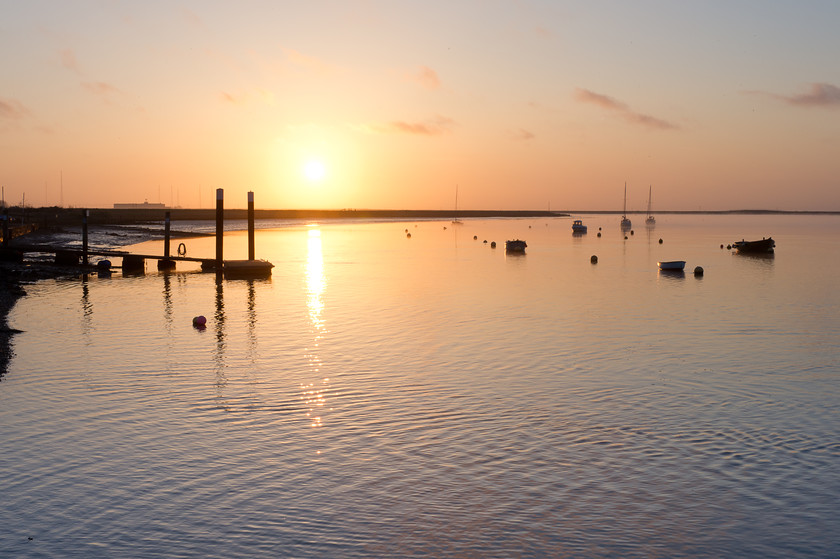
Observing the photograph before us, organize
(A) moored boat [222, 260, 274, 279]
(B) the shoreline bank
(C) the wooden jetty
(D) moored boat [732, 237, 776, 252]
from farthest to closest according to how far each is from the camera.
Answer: (D) moored boat [732, 237, 776, 252]
(C) the wooden jetty
(A) moored boat [222, 260, 274, 279]
(B) the shoreline bank

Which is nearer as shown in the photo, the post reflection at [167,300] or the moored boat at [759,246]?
the post reflection at [167,300]

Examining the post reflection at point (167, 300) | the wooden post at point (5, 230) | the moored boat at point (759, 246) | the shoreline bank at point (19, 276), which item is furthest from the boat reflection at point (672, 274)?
the wooden post at point (5, 230)

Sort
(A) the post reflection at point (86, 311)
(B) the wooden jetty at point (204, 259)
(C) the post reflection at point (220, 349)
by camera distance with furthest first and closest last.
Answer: (B) the wooden jetty at point (204, 259) < (A) the post reflection at point (86, 311) < (C) the post reflection at point (220, 349)

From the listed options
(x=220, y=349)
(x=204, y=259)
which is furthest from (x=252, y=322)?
(x=204, y=259)

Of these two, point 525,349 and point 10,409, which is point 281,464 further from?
point 525,349

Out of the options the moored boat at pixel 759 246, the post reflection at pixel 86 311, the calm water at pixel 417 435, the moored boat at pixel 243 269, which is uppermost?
the moored boat at pixel 759 246

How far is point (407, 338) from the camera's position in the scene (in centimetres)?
2588

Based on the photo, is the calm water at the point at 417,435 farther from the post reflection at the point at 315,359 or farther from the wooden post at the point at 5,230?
the wooden post at the point at 5,230

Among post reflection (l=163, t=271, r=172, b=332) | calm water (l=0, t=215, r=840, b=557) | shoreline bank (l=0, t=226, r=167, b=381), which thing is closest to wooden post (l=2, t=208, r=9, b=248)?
shoreline bank (l=0, t=226, r=167, b=381)

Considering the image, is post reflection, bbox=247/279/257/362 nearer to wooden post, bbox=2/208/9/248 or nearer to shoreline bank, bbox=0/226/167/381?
shoreline bank, bbox=0/226/167/381

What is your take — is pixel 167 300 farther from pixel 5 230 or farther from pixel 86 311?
pixel 5 230

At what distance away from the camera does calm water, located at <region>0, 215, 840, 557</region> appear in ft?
32.7

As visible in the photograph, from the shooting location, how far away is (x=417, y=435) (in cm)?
1424

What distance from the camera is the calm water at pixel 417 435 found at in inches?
392
